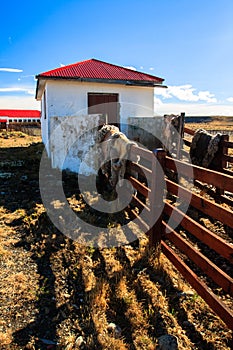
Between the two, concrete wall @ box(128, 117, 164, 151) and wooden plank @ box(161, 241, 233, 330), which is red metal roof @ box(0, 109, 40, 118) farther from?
wooden plank @ box(161, 241, 233, 330)

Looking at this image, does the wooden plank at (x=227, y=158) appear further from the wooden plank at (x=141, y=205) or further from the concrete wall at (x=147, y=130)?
the concrete wall at (x=147, y=130)

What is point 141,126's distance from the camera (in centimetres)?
985

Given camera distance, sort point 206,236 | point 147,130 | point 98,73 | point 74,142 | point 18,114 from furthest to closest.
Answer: point 18,114 < point 98,73 < point 147,130 < point 74,142 < point 206,236

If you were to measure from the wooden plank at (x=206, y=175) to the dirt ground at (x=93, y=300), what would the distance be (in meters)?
1.45

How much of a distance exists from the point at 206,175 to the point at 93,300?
1989 mm

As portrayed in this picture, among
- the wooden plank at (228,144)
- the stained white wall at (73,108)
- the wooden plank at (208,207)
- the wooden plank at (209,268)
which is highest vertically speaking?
the stained white wall at (73,108)

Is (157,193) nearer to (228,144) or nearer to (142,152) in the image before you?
(142,152)

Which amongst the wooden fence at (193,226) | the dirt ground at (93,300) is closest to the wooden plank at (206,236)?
the wooden fence at (193,226)

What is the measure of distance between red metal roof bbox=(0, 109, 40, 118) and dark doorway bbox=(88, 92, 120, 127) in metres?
39.5

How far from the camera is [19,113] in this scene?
49031mm

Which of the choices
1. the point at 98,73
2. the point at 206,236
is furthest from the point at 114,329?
the point at 98,73

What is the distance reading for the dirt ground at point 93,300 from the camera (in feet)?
8.82

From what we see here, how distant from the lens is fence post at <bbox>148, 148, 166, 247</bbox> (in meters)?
3.89

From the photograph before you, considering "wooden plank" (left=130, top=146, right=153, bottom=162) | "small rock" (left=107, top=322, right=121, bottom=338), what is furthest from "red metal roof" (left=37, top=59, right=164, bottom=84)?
"small rock" (left=107, top=322, right=121, bottom=338)
